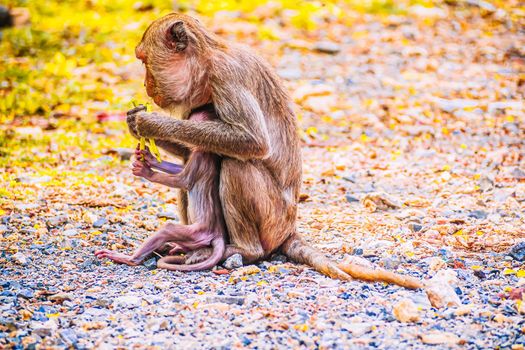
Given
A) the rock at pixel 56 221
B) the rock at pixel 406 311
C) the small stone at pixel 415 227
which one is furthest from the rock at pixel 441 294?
the rock at pixel 56 221

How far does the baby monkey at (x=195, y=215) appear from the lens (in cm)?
516

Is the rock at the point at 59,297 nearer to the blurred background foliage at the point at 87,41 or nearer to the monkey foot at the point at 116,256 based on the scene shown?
the monkey foot at the point at 116,256

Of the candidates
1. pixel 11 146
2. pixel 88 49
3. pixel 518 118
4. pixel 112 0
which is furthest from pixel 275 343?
pixel 112 0

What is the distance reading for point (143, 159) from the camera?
212 inches

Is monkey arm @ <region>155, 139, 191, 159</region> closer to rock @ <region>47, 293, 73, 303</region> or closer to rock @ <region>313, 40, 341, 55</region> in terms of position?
rock @ <region>47, 293, 73, 303</region>

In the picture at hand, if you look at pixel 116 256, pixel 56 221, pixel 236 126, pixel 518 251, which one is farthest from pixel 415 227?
pixel 56 221

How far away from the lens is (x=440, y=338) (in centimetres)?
382

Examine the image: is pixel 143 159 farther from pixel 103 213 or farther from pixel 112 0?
pixel 112 0

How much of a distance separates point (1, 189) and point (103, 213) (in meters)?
1.06

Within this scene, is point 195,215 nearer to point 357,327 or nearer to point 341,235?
point 341,235

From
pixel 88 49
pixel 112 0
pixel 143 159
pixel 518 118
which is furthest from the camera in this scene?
pixel 112 0

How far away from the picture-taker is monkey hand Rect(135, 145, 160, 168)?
5.39 meters

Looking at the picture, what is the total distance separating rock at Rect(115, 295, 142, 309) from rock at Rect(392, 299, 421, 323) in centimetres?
147

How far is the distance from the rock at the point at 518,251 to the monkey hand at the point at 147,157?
2.55m
